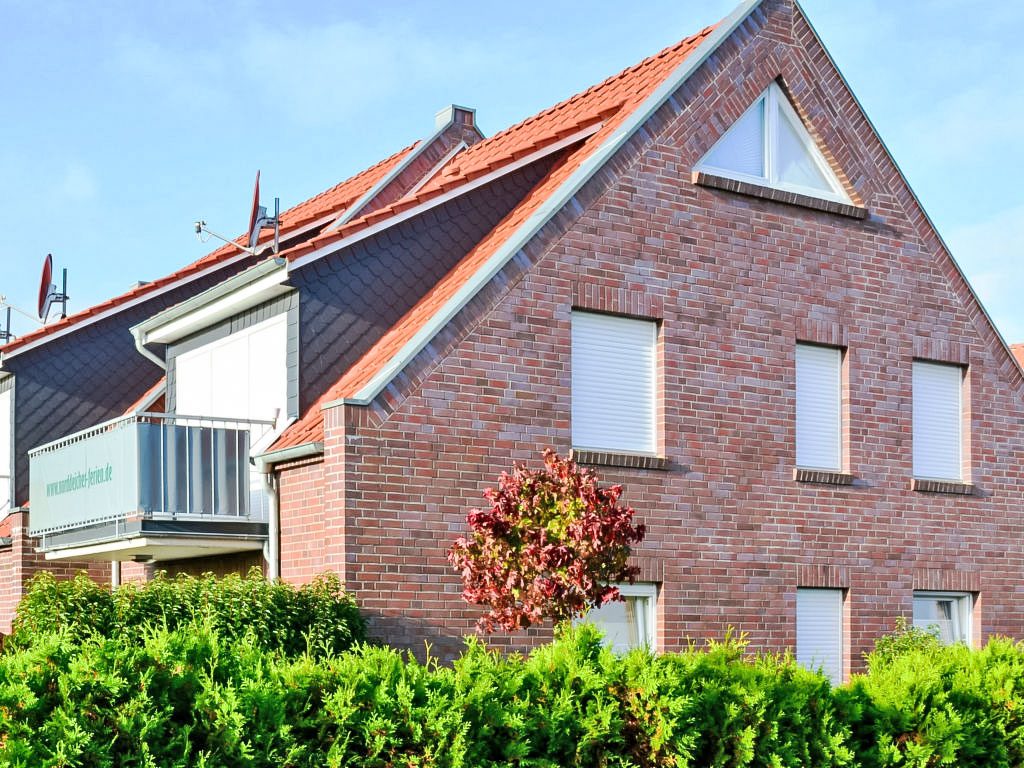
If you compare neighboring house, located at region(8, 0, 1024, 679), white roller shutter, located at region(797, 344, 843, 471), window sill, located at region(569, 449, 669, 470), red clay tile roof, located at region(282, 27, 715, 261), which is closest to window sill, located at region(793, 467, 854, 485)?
neighboring house, located at region(8, 0, 1024, 679)

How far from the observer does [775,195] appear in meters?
17.6

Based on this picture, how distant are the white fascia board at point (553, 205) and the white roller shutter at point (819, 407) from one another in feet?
12.0

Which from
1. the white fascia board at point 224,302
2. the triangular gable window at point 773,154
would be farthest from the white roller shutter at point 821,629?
the white fascia board at point 224,302

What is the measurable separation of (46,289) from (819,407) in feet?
42.7

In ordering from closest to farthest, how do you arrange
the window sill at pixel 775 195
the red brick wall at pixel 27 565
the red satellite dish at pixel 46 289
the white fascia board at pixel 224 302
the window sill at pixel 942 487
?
the white fascia board at pixel 224 302, the window sill at pixel 775 195, the window sill at pixel 942 487, the red brick wall at pixel 27 565, the red satellite dish at pixel 46 289

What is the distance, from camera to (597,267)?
16.0m

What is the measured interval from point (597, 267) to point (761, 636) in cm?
475

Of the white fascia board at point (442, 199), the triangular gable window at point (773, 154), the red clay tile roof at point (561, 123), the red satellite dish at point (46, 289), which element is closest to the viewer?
the white fascia board at point (442, 199)

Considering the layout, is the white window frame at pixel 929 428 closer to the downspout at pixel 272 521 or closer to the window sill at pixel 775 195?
the window sill at pixel 775 195

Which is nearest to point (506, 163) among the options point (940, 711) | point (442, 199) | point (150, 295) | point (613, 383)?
point (442, 199)

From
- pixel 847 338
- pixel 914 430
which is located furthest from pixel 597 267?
pixel 914 430

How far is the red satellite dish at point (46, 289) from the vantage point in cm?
2344

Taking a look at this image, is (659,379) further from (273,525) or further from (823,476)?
(273,525)

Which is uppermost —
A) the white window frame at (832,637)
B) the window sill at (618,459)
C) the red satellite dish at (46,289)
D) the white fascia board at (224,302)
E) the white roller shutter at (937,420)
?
the red satellite dish at (46,289)
